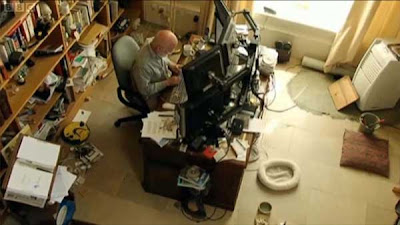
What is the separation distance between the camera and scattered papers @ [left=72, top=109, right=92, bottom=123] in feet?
12.7

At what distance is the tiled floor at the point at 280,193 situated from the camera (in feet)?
10.8

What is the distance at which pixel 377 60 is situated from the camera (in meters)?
3.87

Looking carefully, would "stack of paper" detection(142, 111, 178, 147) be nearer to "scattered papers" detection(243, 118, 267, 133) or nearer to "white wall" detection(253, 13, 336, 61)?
"scattered papers" detection(243, 118, 267, 133)

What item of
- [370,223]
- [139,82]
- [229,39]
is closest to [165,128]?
[139,82]

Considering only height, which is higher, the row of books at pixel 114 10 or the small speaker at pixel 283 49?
the row of books at pixel 114 10

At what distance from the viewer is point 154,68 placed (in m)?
3.27

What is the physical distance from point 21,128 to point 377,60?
3.13 m

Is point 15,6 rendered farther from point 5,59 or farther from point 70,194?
point 70,194

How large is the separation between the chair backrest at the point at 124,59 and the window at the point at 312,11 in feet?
5.42

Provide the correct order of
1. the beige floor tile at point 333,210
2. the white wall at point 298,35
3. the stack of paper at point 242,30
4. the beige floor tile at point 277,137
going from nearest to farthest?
1. the beige floor tile at point 333,210
2. the stack of paper at point 242,30
3. the beige floor tile at point 277,137
4. the white wall at point 298,35

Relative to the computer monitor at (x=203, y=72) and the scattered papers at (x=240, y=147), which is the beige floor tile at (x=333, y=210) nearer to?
the scattered papers at (x=240, y=147)

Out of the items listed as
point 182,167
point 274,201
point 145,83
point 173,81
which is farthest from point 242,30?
point 274,201

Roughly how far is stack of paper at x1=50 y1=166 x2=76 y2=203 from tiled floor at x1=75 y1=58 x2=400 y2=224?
349 millimetres

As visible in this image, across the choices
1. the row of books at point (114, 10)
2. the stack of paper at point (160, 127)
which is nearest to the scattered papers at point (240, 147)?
the stack of paper at point (160, 127)
